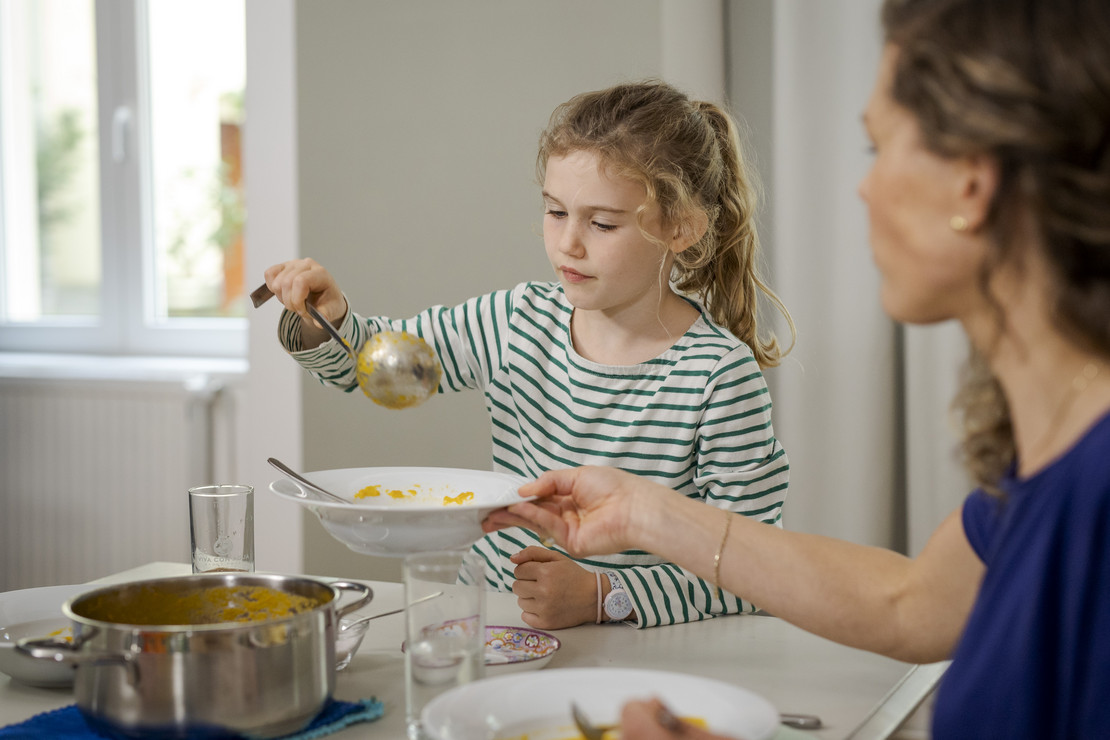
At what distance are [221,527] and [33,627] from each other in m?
0.20

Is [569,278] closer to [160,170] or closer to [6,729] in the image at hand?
[6,729]

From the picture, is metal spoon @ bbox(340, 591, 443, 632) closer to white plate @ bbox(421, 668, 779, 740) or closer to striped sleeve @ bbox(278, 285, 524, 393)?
white plate @ bbox(421, 668, 779, 740)

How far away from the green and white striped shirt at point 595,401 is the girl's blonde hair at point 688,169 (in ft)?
0.40

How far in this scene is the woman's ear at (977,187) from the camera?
2.37ft

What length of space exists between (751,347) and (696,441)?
0.23m

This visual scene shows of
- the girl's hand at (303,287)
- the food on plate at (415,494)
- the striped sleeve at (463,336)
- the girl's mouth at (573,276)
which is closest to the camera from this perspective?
the food on plate at (415,494)

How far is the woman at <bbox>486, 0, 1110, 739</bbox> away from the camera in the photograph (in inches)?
26.9

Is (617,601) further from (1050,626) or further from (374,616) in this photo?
(1050,626)

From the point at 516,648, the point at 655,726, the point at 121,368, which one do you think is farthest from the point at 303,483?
the point at 121,368

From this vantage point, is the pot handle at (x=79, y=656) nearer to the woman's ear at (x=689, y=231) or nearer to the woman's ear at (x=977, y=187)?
the woman's ear at (x=977, y=187)

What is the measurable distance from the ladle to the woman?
0.58m

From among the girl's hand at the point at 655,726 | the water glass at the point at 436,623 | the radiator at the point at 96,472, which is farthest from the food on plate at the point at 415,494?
the radiator at the point at 96,472

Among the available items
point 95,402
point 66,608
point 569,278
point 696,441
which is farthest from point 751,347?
point 95,402

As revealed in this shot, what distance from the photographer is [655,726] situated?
0.70 meters
